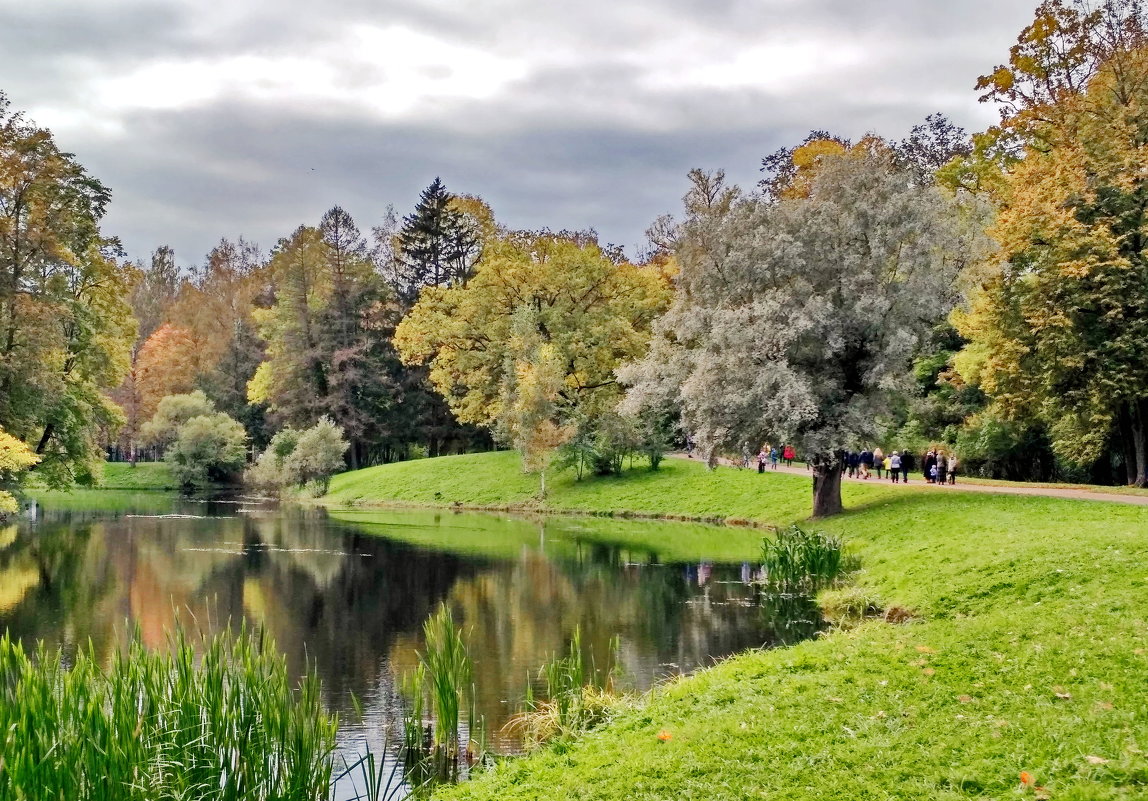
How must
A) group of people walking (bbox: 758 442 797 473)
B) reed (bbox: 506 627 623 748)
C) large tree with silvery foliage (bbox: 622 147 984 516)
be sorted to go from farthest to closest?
1. group of people walking (bbox: 758 442 797 473)
2. large tree with silvery foliage (bbox: 622 147 984 516)
3. reed (bbox: 506 627 623 748)

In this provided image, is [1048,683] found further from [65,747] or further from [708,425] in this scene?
[708,425]

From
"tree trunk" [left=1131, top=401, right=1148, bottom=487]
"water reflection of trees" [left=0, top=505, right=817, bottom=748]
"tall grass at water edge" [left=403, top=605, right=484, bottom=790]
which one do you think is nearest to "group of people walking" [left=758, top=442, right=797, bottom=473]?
"water reflection of trees" [left=0, top=505, right=817, bottom=748]

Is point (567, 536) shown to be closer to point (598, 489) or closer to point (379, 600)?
point (598, 489)

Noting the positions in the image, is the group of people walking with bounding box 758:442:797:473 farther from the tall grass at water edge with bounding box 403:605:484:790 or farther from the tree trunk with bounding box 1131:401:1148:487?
the tall grass at water edge with bounding box 403:605:484:790

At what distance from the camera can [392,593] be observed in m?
24.0

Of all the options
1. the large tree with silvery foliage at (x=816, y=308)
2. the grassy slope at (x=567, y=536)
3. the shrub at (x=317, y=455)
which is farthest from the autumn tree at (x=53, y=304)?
the large tree with silvery foliage at (x=816, y=308)

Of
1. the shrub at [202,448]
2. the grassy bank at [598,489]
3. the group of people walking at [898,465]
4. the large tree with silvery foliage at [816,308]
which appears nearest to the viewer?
the large tree with silvery foliage at [816,308]

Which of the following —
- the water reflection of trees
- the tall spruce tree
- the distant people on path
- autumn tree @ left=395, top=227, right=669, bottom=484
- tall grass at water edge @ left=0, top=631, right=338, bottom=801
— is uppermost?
the tall spruce tree

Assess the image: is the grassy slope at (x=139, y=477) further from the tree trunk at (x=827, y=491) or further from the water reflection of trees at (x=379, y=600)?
the tree trunk at (x=827, y=491)

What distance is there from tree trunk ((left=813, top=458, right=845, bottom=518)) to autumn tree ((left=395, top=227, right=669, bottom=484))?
19.6 meters

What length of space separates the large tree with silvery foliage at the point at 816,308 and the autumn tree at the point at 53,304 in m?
23.4

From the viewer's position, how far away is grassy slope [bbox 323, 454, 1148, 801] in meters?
7.91

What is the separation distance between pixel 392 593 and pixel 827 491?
15741 mm

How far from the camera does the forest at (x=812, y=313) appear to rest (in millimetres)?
29734
